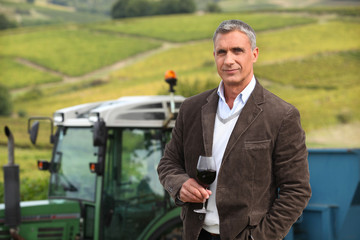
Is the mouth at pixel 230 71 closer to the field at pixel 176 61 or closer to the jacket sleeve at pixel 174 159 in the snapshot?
the jacket sleeve at pixel 174 159

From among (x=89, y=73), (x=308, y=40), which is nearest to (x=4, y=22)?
(x=89, y=73)

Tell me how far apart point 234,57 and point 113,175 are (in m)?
3.01

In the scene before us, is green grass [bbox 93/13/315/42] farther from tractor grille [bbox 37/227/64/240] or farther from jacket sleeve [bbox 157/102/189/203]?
jacket sleeve [bbox 157/102/189/203]

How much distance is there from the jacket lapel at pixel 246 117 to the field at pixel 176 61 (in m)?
17.3

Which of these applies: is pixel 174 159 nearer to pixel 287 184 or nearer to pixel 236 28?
pixel 287 184

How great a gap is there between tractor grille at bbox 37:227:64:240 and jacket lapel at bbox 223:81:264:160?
142 inches

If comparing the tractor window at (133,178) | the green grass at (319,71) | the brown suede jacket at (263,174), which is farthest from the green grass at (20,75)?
the brown suede jacket at (263,174)

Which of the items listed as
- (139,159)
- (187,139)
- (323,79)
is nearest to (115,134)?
(139,159)

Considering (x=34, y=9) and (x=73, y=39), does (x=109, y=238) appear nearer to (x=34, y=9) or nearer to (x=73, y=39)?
(x=73, y=39)

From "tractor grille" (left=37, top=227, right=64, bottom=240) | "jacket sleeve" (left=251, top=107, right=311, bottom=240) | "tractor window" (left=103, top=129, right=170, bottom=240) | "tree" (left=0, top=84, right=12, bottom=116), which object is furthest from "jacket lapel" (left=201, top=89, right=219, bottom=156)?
"tree" (left=0, top=84, right=12, bottom=116)

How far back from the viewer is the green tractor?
4961 millimetres

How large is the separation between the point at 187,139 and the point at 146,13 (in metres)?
23.2

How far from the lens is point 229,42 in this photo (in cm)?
221

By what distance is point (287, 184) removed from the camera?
6.96 feet
